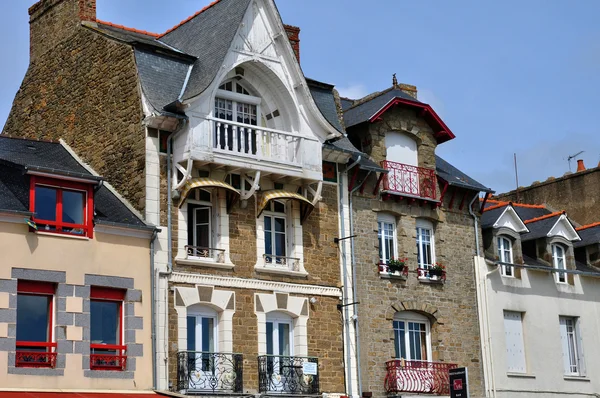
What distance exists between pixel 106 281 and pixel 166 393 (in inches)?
94.4

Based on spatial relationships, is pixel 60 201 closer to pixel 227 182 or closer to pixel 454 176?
pixel 227 182

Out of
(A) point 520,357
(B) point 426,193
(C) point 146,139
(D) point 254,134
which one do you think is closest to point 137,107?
(C) point 146,139

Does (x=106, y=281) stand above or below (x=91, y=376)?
above

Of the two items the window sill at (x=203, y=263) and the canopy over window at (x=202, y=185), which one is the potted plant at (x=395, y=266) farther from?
the canopy over window at (x=202, y=185)

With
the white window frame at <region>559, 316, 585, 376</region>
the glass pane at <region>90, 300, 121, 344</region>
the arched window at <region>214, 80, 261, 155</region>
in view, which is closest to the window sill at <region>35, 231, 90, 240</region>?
the glass pane at <region>90, 300, 121, 344</region>

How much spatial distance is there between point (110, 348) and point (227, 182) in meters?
4.48

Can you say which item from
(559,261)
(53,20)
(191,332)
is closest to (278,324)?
(191,332)

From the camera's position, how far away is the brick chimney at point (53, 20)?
25953mm

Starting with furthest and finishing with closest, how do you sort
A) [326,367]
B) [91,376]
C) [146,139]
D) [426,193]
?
[426,193] < [326,367] < [146,139] < [91,376]

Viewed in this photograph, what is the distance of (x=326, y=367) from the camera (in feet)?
79.5

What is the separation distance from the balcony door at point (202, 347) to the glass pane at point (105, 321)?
1.55m

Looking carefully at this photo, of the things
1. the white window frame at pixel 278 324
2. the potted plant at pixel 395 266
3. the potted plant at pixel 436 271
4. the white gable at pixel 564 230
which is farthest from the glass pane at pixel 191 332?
the white gable at pixel 564 230

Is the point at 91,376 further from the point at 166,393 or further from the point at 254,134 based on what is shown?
the point at 254,134

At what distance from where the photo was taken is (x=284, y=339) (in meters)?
24.0
